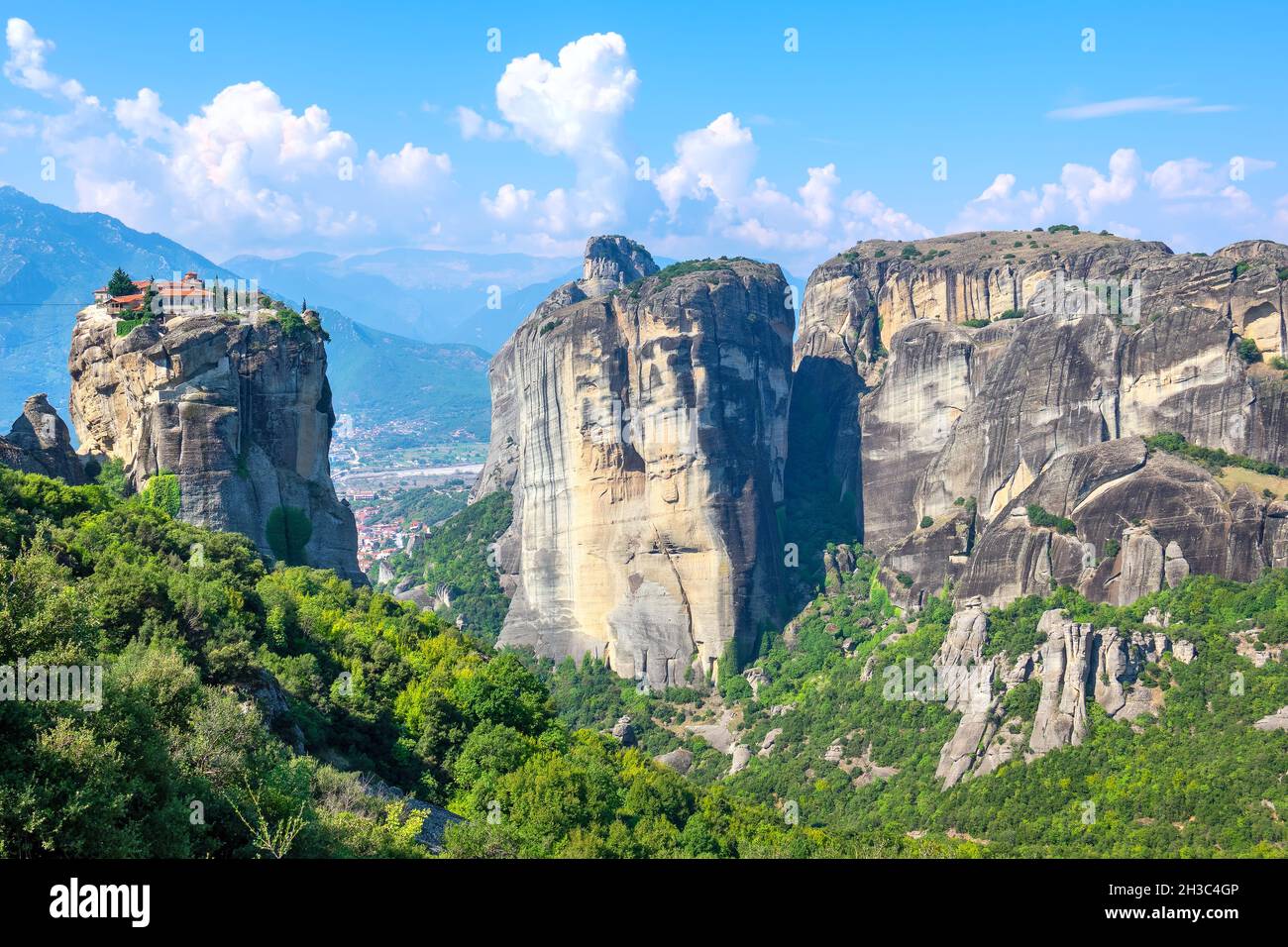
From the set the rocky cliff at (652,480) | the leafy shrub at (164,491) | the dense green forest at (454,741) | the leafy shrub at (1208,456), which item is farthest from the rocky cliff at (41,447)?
the leafy shrub at (1208,456)

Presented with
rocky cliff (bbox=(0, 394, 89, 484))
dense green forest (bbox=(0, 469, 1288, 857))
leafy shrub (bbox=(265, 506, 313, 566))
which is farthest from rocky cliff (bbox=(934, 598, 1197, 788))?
rocky cliff (bbox=(0, 394, 89, 484))

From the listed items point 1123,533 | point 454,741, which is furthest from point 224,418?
point 1123,533

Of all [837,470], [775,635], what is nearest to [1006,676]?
[775,635]

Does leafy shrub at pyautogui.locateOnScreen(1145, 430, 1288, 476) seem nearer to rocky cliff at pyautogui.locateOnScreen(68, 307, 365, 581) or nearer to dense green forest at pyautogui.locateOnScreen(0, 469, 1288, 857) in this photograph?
dense green forest at pyautogui.locateOnScreen(0, 469, 1288, 857)

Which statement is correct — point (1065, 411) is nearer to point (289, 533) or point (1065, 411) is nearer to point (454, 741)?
point (289, 533)

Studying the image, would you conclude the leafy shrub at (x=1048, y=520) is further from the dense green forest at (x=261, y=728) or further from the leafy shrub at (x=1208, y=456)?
the dense green forest at (x=261, y=728)

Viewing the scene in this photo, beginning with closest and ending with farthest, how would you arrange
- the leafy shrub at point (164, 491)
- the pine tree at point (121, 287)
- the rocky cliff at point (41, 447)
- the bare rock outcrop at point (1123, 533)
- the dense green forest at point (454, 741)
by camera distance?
the dense green forest at point (454, 741) < the rocky cliff at point (41, 447) < the leafy shrub at point (164, 491) < the pine tree at point (121, 287) < the bare rock outcrop at point (1123, 533)
